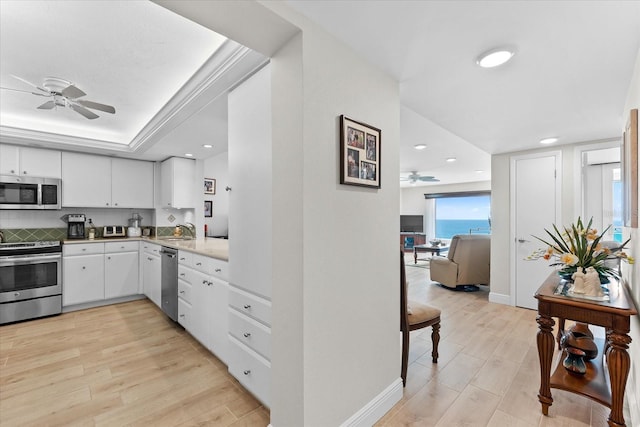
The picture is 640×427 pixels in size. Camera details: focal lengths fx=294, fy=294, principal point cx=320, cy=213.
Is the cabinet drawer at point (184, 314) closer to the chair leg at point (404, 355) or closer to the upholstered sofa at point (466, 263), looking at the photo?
the chair leg at point (404, 355)

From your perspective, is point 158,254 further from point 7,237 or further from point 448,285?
point 448,285

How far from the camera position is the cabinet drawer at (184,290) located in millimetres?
2848

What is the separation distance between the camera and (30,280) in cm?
350

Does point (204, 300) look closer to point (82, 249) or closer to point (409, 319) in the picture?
point (409, 319)

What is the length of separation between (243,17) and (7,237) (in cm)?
463

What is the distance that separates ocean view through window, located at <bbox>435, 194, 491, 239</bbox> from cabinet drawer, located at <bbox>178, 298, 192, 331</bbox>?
302 inches

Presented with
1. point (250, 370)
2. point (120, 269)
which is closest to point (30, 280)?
point (120, 269)

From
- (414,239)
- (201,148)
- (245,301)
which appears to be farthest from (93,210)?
(414,239)

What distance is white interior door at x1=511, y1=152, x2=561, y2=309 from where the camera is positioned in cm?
368

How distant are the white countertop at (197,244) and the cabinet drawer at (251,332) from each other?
458mm

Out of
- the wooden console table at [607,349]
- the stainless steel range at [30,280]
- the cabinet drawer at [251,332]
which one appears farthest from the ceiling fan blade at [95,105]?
the wooden console table at [607,349]

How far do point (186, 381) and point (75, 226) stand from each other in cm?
338

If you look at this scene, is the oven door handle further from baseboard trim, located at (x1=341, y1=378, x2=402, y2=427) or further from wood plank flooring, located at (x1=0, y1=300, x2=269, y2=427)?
baseboard trim, located at (x1=341, y1=378, x2=402, y2=427)

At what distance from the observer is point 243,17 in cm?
125
